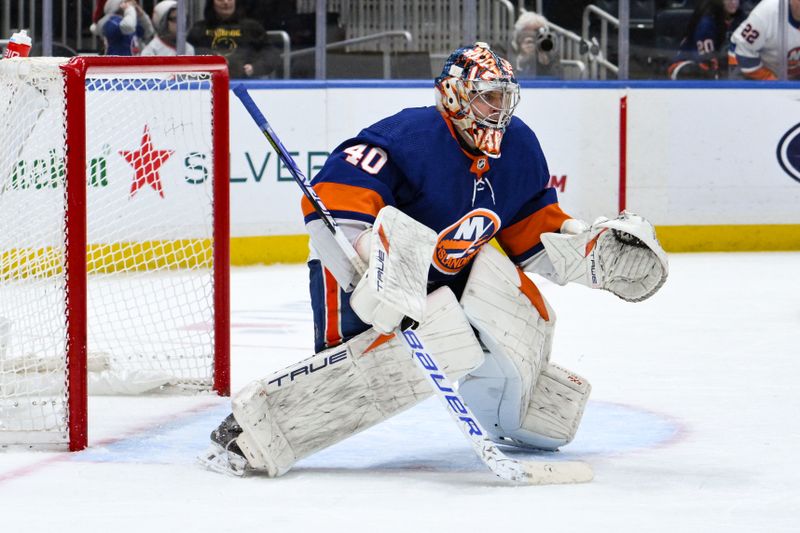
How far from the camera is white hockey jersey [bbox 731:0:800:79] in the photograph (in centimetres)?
728

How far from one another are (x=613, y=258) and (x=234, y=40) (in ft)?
12.9

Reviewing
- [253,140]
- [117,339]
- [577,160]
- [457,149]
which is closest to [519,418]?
[457,149]

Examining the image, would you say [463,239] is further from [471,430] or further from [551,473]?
[551,473]

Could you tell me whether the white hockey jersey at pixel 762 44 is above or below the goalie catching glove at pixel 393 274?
above

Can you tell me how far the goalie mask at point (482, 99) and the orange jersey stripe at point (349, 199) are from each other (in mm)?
250

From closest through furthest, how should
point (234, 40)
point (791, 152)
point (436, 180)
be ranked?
point (436, 180), point (234, 40), point (791, 152)

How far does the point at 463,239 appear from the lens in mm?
3000

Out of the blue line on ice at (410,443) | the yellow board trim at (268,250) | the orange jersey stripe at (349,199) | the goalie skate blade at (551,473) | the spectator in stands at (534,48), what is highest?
the spectator in stands at (534,48)

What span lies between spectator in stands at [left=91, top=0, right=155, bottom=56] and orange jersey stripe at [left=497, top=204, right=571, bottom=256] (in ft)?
11.8

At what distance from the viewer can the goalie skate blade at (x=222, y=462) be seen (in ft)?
9.49

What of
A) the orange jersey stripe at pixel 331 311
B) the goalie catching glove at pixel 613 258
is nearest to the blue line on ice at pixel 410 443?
the orange jersey stripe at pixel 331 311

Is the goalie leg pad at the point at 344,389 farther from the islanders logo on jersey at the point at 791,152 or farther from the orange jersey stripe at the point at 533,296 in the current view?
the islanders logo on jersey at the point at 791,152

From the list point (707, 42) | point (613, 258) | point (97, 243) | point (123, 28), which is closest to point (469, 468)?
point (613, 258)

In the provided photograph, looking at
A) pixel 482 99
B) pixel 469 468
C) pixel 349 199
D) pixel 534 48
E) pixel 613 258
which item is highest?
pixel 534 48
